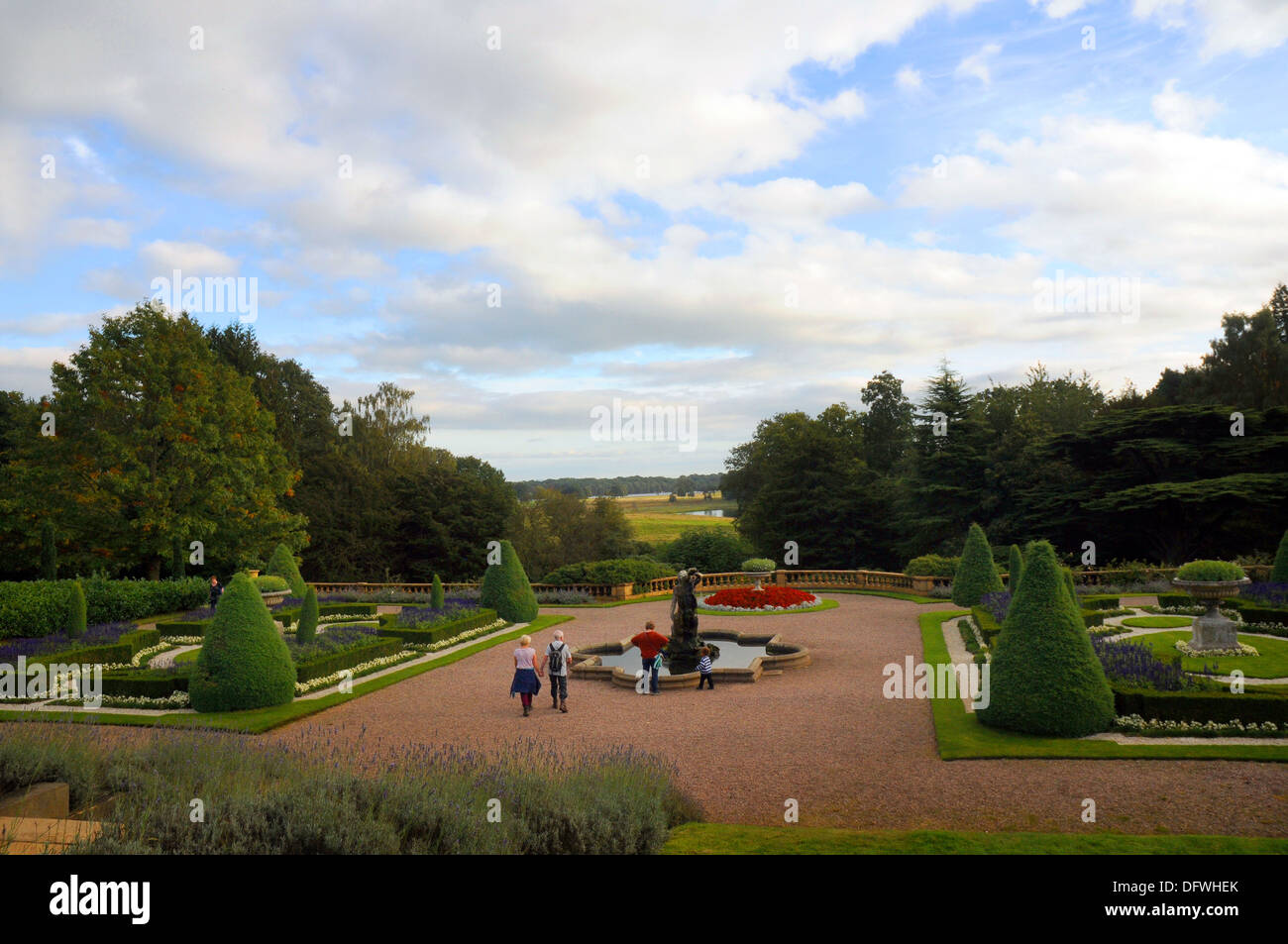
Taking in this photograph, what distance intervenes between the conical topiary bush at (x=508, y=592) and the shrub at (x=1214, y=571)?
64.4ft

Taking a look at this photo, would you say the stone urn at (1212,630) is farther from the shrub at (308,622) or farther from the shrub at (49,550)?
the shrub at (49,550)

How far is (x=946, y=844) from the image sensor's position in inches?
294

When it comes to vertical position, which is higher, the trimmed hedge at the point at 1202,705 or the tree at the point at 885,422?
the tree at the point at 885,422

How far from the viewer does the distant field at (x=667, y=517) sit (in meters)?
81.8

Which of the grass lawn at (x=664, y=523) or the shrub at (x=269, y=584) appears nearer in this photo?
the shrub at (x=269, y=584)

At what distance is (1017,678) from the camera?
1245 cm

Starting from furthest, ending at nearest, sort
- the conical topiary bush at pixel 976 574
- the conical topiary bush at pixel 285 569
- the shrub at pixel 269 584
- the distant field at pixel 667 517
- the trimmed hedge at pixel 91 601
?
the distant field at pixel 667 517, the conical topiary bush at pixel 285 569, the conical topiary bush at pixel 976 574, the shrub at pixel 269 584, the trimmed hedge at pixel 91 601

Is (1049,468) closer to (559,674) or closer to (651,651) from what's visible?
(651,651)

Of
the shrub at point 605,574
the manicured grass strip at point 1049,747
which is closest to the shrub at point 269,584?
the shrub at point 605,574

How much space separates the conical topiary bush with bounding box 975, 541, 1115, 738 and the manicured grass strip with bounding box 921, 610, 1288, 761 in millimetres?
282

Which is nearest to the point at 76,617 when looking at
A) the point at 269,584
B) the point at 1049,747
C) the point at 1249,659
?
the point at 269,584
